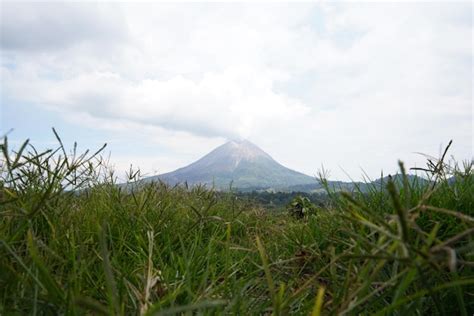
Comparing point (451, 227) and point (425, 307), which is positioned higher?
point (451, 227)

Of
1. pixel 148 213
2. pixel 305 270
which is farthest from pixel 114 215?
pixel 305 270

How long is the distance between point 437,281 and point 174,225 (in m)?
2.32

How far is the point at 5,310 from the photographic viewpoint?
1.49 meters

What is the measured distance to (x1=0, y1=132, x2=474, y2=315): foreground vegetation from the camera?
119 centimetres

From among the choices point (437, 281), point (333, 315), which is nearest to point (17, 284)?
point (333, 315)

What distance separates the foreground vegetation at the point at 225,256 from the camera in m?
1.19

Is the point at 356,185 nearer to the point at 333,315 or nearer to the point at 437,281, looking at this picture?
the point at 437,281

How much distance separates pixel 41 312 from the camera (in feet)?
5.01

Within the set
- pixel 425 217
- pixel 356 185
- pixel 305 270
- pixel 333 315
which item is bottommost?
pixel 305 270

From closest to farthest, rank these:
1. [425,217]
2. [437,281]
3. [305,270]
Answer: [437,281]
[425,217]
[305,270]

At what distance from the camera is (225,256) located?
297cm

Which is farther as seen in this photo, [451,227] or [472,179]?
[472,179]

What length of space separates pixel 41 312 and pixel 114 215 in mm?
1953

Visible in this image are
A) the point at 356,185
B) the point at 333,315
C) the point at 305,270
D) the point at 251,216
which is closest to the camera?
the point at 333,315
